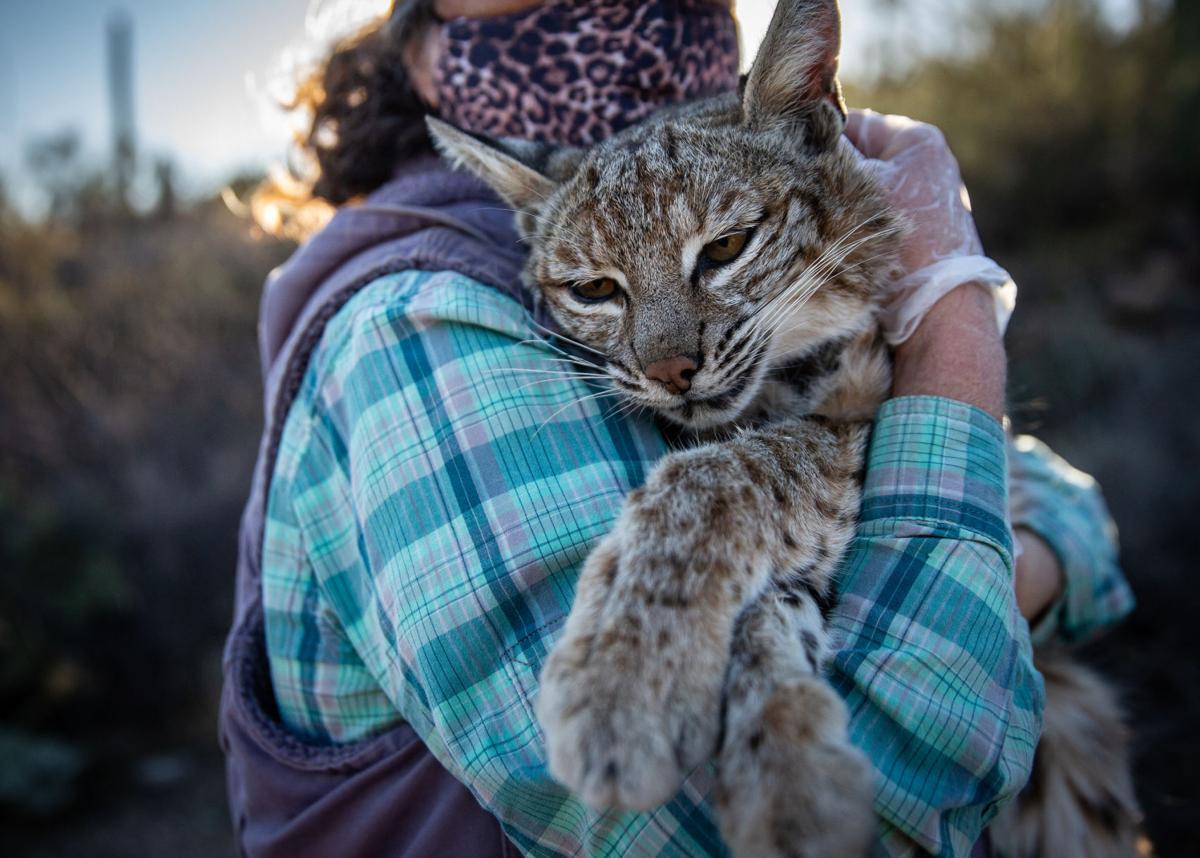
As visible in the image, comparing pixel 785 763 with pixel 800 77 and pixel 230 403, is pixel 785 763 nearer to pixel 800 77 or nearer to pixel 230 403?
pixel 800 77

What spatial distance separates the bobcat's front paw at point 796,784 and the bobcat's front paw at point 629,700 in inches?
3.6

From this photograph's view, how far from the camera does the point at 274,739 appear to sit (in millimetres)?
2008

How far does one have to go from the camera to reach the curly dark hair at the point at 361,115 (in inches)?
103

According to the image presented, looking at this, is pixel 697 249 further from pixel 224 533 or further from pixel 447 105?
pixel 224 533

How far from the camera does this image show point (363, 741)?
6.40ft

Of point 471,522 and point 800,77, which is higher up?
point 800,77

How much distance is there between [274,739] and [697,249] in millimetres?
1603

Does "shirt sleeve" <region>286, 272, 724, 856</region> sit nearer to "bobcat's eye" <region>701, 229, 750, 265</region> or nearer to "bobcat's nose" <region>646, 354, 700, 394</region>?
"bobcat's nose" <region>646, 354, 700, 394</region>

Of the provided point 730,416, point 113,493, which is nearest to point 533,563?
point 730,416

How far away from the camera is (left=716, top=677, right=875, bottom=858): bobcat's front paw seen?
50.2 inches

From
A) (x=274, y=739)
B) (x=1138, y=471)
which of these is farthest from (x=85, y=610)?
(x=1138, y=471)

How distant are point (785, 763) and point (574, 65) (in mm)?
1848

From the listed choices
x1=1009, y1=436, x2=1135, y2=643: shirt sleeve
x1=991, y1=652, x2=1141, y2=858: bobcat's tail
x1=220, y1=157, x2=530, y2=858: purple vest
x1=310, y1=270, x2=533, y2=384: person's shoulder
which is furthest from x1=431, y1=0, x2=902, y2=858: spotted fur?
x1=991, y1=652, x2=1141, y2=858: bobcat's tail

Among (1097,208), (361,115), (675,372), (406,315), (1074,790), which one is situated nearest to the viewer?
(406,315)
